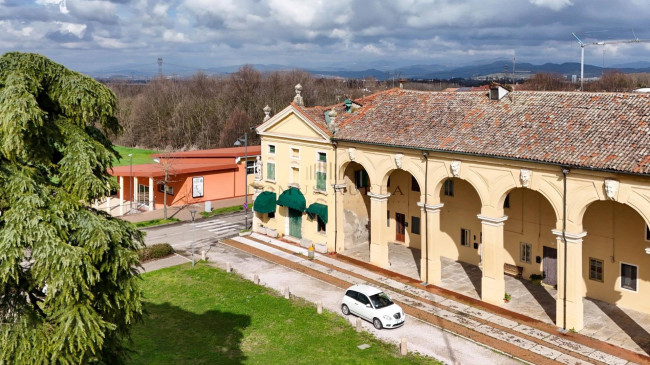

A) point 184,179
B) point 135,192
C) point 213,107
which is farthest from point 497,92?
point 213,107

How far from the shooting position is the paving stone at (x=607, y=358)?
850 inches

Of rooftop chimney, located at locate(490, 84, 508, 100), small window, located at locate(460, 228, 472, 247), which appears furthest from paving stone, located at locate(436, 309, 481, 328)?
rooftop chimney, located at locate(490, 84, 508, 100)

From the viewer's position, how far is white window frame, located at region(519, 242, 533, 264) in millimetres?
30609

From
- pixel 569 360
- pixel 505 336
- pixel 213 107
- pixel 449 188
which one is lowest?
pixel 569 360

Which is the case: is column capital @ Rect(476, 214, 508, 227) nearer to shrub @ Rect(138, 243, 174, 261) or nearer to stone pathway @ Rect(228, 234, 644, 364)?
stone pathway @ Rect(228, 234, 644, 364)

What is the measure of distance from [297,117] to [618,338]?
23195mm

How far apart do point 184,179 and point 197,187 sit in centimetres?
166

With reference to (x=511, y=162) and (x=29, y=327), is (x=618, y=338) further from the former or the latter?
(x=29, y=327)

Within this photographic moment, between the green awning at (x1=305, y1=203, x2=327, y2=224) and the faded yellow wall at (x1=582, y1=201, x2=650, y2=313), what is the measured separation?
15991mm

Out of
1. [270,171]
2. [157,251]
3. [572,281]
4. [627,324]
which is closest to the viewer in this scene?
[572,281]

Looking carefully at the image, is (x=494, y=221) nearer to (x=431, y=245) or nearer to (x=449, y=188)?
(x=431, y=245)

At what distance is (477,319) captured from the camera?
26.2 metres

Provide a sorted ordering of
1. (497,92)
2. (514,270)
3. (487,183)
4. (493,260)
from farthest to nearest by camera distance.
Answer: (514,270) → (497,92) → (493,260) → (487,183)

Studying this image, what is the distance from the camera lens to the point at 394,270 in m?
33.4
